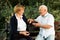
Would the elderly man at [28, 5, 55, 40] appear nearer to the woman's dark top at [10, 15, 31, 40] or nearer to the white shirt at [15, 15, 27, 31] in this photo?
the white shirt at [15, 15, 27, 31]

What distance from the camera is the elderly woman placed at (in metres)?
7.06

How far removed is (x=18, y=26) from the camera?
7.14m

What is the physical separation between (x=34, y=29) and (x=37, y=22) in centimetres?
84

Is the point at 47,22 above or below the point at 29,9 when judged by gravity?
below

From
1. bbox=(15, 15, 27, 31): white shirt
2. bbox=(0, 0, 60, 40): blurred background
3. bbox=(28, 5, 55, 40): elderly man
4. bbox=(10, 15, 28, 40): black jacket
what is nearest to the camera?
bbox=(10, 15, 28, 40): black jacket

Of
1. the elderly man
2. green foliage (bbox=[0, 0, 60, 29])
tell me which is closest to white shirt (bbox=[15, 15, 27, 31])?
the elderly man

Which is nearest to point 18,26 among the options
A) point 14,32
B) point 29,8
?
point 14,32

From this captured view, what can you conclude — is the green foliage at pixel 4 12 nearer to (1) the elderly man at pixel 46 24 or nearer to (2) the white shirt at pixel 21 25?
(1) the elderly man at pixel 46 24

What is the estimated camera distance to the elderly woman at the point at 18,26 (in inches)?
278

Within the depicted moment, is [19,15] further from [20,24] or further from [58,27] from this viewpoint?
[58,27]

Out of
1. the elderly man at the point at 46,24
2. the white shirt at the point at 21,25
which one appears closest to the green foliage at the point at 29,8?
the elderly man at the point at 46,24

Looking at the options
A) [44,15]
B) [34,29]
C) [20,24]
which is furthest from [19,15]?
[34,29]

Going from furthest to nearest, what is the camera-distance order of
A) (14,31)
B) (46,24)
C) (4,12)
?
(4,12) < (46,24) < (14,31)

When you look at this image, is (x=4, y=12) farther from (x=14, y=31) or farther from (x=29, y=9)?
(x=14, y=31)
